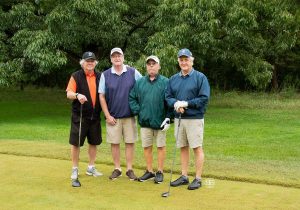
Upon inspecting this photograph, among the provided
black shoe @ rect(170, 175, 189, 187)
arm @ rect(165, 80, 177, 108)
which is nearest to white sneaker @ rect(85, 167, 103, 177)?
black shoe @ rect(170, 175, 189, 187)

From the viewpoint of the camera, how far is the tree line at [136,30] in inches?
631

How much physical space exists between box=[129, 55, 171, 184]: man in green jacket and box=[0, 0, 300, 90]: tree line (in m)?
8.15

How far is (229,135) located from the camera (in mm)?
13227

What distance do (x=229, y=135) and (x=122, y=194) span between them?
23.4ft

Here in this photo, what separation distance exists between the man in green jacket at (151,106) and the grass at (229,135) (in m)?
0.93

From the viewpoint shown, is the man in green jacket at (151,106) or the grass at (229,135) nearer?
the man in green jacket at (151,106)

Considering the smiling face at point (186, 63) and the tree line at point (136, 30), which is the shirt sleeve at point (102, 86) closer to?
the smiling face at point (186, 63)

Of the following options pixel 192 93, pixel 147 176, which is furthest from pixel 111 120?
pixel 192 93

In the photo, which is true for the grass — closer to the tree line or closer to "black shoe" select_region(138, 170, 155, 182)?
"black shoe" select_region(138, 170, 155, 182)

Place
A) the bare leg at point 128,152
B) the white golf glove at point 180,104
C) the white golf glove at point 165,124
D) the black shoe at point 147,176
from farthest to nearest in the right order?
the bare leg at point 128,152
the black shoe at point 147,176
the white golf glove at point 165,124
the white golf glove at point 180,104

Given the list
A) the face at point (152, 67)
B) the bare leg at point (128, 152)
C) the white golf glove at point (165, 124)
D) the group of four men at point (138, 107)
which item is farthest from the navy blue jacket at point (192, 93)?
the bare leg at point (128, 152)

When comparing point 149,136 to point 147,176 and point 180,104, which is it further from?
point 180,104

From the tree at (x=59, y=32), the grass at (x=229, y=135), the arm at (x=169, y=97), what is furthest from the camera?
the tree at (x=59, y=32)

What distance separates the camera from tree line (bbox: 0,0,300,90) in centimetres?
1602
